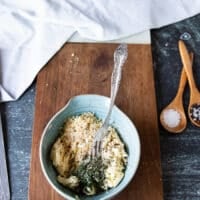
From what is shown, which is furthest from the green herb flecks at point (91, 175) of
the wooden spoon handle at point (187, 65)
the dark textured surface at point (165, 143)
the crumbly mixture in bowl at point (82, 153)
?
the wooden spoon handle at point (187, 65)

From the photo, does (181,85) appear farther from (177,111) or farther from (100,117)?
(100,117)

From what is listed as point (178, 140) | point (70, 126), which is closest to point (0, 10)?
point (70, 126)

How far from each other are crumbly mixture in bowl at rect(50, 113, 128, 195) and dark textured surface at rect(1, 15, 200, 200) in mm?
83

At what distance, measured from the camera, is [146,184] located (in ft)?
2.22

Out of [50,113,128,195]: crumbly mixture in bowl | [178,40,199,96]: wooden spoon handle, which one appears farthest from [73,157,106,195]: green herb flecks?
[178,40,199,96]: wooden spoon handle

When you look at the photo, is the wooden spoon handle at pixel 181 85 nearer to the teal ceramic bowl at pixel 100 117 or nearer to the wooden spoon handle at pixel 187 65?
the wooden spoon handle at pixel 187 65

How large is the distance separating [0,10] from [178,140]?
35 cm

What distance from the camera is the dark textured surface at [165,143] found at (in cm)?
69

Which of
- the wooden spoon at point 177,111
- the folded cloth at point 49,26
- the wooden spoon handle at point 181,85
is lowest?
the wooden spoon at point 177,111

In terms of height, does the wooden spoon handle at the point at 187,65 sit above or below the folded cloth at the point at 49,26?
below

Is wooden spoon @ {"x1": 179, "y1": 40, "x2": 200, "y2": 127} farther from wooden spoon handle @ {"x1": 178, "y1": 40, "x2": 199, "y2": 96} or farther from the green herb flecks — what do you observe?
the green herb flecks

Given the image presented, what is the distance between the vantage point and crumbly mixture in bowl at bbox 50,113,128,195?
625mm

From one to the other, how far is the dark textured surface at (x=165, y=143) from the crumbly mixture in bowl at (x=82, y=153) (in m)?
0.08

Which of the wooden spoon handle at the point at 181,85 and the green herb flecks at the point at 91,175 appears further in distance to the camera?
the wooden spoon handle at the point at 181,85
